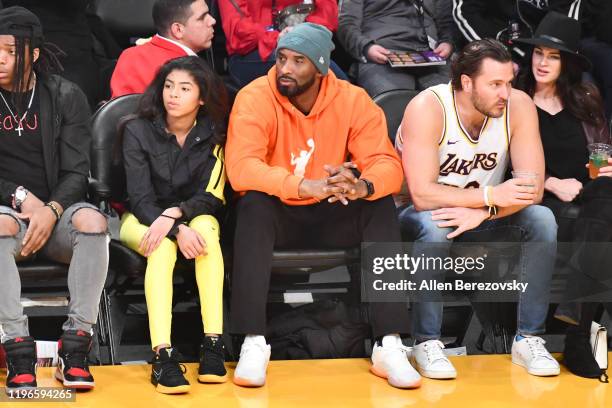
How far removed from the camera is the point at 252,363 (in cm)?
439

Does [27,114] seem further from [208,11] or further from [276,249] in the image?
[208,11]

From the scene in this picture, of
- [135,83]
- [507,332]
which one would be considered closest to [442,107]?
[507,332]

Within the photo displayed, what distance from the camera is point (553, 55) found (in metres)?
5.43

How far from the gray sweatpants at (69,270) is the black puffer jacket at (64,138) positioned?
0.59 ft

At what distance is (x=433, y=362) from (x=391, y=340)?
197mm

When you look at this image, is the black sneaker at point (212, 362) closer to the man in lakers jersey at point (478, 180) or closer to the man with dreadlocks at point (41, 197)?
the man with dreadlocks at point (41, 197)

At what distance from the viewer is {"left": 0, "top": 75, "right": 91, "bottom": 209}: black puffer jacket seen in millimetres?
4637

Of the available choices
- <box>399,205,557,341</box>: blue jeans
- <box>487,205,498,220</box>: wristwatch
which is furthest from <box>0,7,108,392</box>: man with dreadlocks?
<box>487,205,498,220</box>: wristwatch

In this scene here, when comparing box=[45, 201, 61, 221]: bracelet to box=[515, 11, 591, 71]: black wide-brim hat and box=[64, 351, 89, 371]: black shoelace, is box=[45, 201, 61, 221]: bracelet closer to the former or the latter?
box=[64, 351, 89, 371]: black shoelace

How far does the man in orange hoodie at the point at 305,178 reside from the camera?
14.7 ft

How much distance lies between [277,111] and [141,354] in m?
1.22

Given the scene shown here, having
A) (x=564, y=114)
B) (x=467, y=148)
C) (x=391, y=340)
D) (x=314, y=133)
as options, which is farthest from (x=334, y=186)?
(x=564, y=114)

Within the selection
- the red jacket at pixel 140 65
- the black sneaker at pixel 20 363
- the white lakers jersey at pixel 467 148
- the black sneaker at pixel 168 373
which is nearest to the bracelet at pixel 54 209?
the black sneaker at pixel 20 363

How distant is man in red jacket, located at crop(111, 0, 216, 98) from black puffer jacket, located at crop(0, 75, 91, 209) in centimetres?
89
